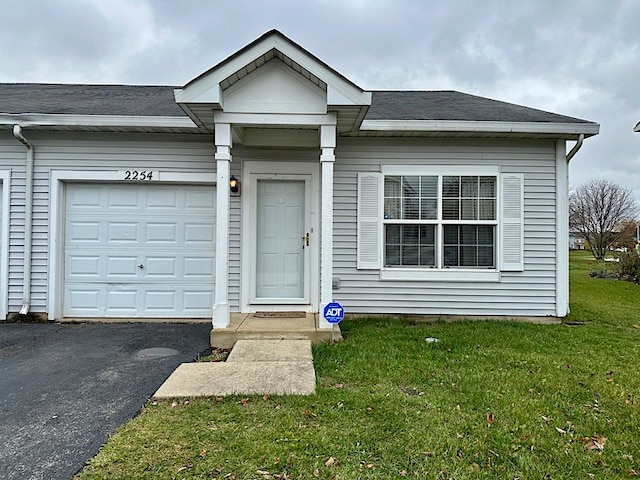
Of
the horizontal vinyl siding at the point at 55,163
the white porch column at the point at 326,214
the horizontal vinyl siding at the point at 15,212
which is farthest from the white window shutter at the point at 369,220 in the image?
the horizontal vinyl siding at the point at 15,212

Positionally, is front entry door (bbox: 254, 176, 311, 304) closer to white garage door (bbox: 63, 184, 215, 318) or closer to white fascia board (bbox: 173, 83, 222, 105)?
white garage door (bbox: 63, 184, 215, 318)

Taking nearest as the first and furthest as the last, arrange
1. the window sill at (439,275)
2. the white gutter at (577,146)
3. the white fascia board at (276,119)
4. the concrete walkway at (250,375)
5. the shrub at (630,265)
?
the concrete walkway at (250,375), the white fascia board at (276,119), the white gutter at (577,146), the window sill at (439,275), the shrub at (630,265)

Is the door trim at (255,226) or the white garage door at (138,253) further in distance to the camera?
the white garage door at (138,253)

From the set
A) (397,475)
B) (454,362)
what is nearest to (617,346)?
(454,362)

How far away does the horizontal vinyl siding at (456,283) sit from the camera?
18.1ft

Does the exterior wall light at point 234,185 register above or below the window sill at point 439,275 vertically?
above

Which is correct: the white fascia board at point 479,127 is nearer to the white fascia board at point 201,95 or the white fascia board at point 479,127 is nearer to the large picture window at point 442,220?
the large picture window at point 442,220

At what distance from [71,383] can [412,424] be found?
2869 millimetres

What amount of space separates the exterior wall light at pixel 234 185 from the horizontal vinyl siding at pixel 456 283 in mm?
1437

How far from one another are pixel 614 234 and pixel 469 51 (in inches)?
695

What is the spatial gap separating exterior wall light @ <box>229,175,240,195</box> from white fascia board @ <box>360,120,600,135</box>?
1.94m

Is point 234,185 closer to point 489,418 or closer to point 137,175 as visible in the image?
point 137,175

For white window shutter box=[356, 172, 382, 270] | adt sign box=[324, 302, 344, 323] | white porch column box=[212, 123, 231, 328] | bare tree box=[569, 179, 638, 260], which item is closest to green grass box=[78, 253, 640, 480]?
adt sign box=[324, 302, 344, 323]

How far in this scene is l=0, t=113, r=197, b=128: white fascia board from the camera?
16.6 ft
